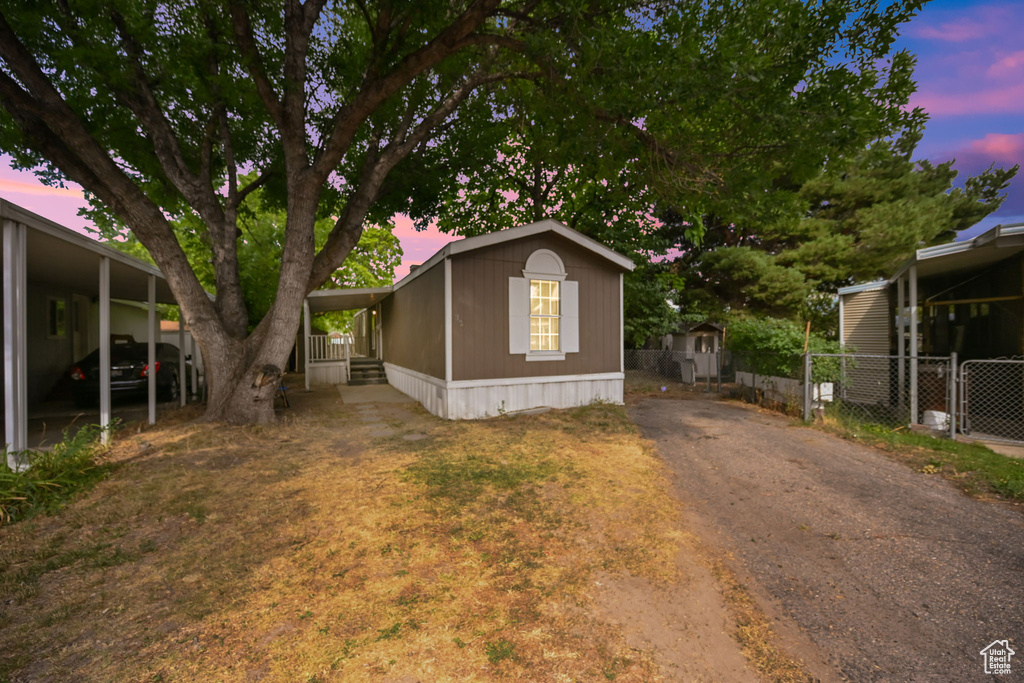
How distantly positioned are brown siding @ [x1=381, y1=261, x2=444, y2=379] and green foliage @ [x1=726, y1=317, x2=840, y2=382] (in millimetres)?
7566

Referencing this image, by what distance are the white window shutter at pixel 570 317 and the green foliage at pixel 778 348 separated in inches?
179

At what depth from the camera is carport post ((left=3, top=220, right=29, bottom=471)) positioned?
491 cm

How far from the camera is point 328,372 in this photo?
52.7 ft

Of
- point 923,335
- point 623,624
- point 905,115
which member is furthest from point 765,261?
point 623,624

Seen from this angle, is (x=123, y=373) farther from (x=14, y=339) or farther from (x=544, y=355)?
(x=544, y=355)

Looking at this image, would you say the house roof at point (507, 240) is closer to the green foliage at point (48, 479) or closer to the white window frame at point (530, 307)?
the white window frame at point (530, 307)

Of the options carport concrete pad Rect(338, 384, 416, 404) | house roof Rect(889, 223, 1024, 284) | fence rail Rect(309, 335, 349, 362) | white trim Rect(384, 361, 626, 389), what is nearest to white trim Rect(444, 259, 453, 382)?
white trim Rect(384, 361, 626, 389)

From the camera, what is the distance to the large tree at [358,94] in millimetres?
6578

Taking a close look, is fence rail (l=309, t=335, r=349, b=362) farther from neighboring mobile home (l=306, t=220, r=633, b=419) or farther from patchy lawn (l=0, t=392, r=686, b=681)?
patchy lawn (l=0, t=392, r=686, b=681)

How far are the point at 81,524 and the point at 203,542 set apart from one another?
1.31 metres

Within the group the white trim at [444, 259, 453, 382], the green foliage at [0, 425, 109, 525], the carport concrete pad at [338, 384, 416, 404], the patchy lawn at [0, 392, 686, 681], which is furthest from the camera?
the carport concrete pad at [338, 384, 416, 404]

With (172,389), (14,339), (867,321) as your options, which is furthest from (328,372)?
(867,321)

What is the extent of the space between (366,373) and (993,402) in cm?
1600

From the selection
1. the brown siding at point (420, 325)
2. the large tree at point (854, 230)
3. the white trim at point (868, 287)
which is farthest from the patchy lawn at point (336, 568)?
the large tree at point (854, 230)
